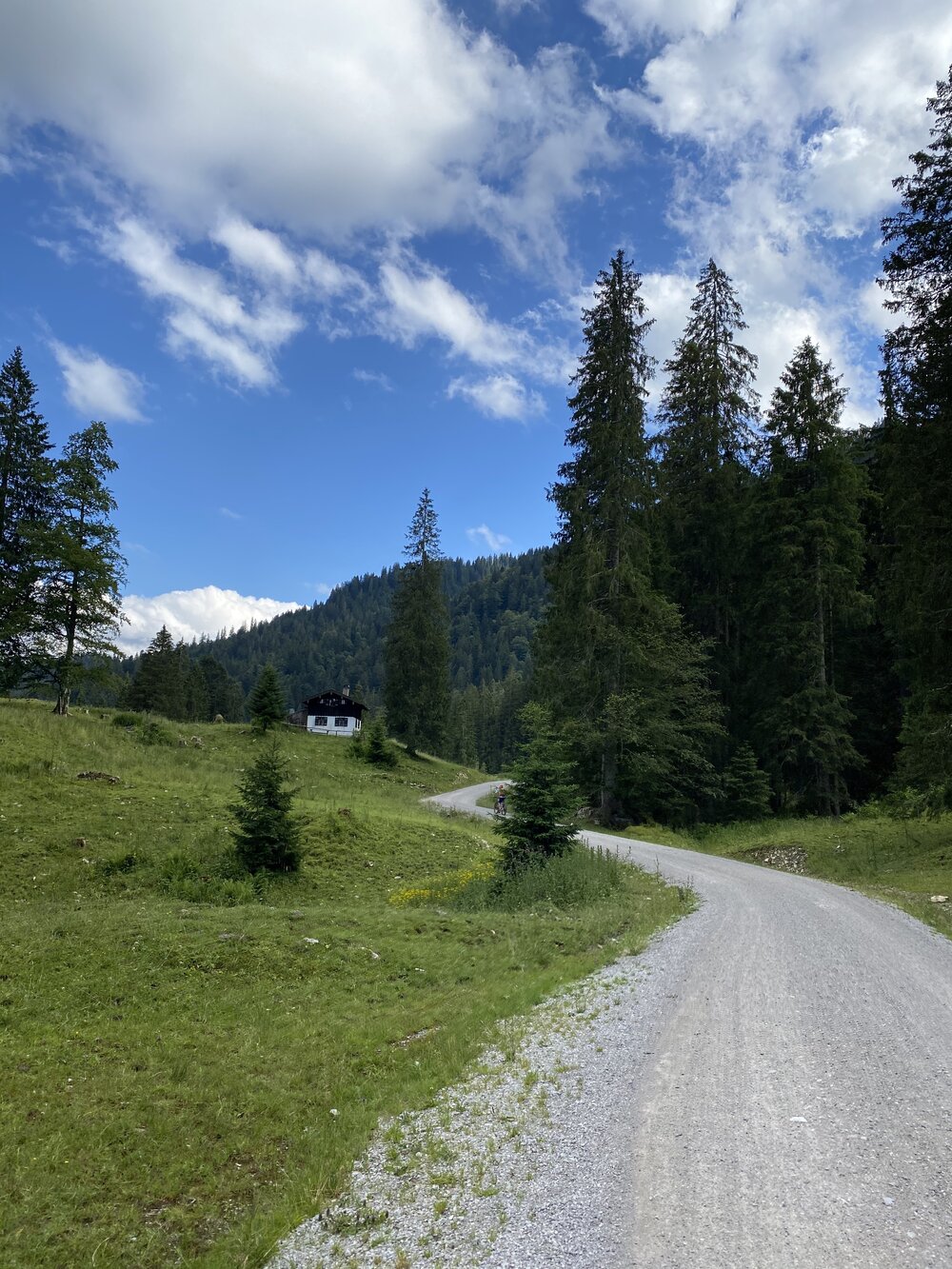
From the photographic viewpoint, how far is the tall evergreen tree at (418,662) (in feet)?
165

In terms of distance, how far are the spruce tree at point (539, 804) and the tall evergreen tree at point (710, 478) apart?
16166 mm

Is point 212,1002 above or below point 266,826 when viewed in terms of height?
below

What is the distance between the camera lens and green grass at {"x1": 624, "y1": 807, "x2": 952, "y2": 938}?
14.5 meters

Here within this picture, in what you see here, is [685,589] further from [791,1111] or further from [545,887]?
[791,1111]

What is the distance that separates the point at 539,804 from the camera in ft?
49.5

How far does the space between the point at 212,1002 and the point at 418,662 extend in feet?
141

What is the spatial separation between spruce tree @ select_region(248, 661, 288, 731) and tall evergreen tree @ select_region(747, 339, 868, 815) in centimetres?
3079

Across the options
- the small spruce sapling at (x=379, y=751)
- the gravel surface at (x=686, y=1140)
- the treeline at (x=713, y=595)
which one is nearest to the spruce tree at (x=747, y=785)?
the treeline at (x=713, y=595)

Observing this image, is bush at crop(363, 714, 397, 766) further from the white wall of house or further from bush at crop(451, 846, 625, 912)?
bush at crop(451, 846, 625, 912)

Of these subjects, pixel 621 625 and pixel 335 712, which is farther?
pixel 335 712

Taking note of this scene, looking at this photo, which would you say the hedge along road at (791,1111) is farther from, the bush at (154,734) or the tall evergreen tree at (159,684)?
the tall evergreen tree at (159,684)

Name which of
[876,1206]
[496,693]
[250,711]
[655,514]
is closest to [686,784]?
[655,514]

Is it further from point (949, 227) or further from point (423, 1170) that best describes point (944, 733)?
point (423, 1170)

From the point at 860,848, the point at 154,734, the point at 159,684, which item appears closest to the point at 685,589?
the point at 860,848
